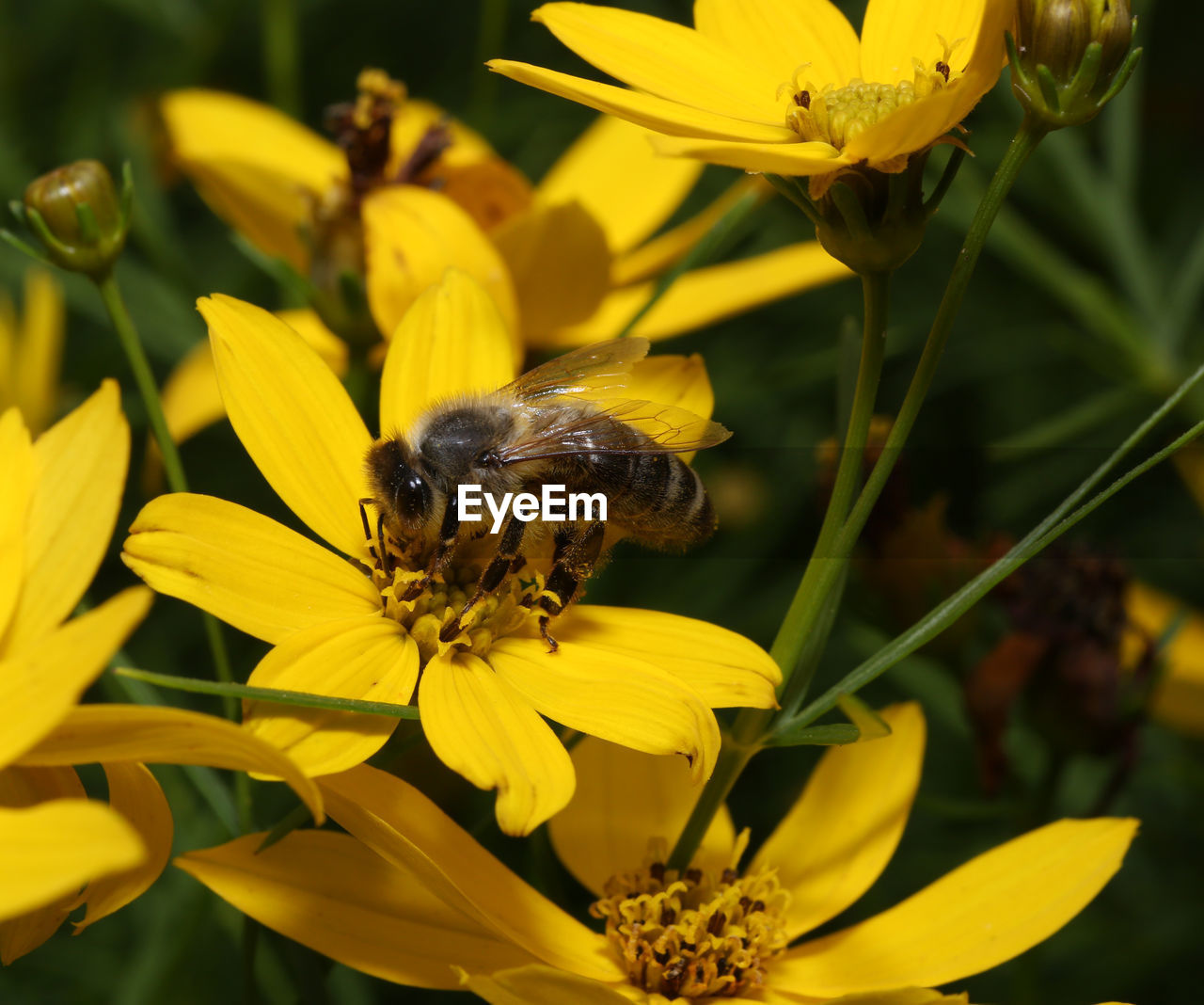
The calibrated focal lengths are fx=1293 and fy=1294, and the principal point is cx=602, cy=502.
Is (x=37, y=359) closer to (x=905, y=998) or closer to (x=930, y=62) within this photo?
(x=930, y=62)

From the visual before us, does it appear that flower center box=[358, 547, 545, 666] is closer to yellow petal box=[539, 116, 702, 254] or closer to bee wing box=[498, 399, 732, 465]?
bee wing box=[498, 399, 732, 465]

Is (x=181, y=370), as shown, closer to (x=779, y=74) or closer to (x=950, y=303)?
(x=779, y=74)

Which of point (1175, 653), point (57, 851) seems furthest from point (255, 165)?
point (1175, 653)

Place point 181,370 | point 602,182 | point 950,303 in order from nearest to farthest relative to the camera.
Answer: point 950,303
point 181,370
point 602,182

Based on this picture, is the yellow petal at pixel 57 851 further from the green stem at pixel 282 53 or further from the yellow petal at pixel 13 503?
the green stem at pixel 282 53

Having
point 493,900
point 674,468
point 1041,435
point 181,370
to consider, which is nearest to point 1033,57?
point 674,468

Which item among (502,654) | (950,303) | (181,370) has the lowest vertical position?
(181,370)

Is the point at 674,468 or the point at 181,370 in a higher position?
the point at 674,468
